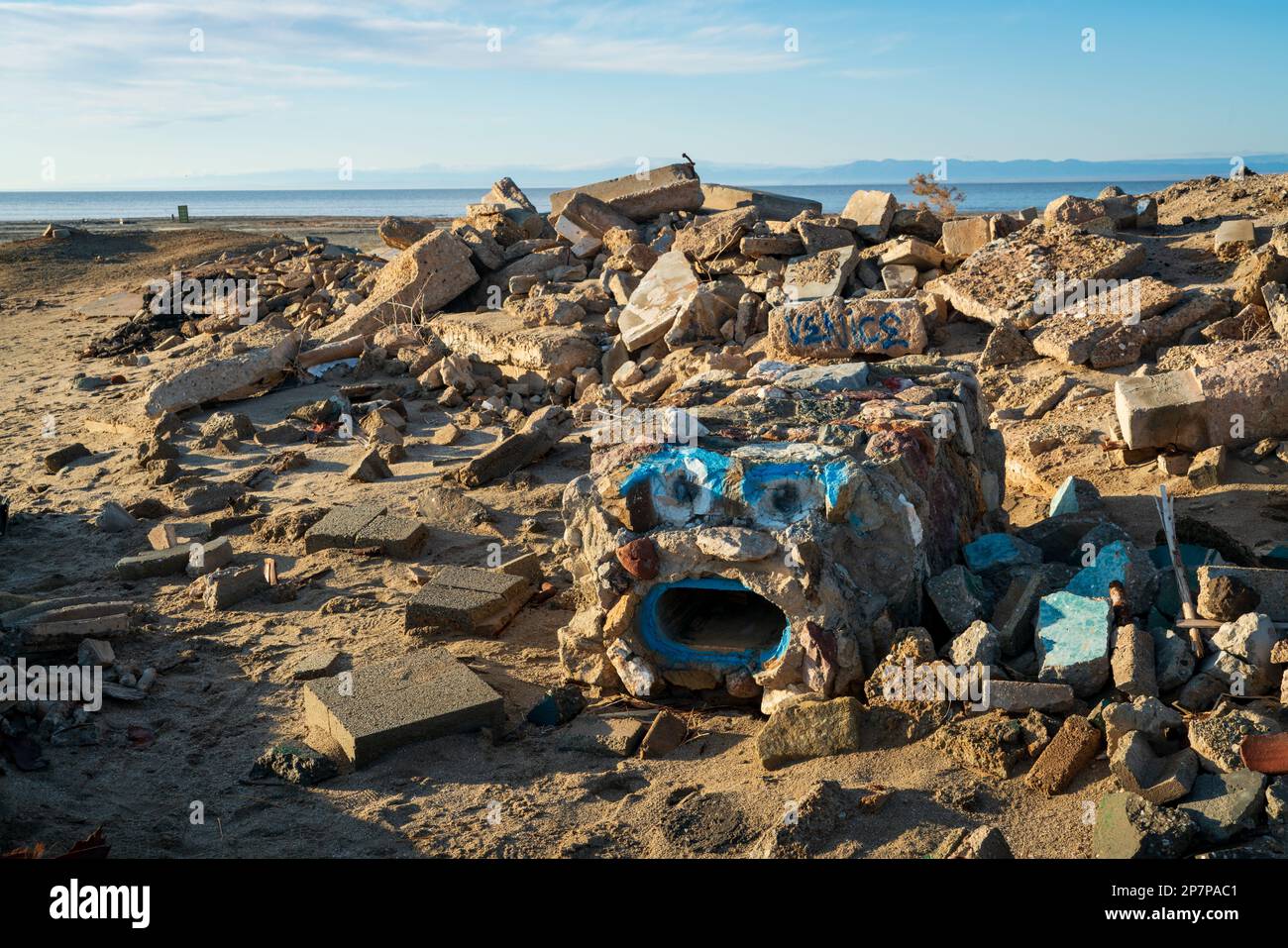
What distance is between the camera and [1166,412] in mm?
6910

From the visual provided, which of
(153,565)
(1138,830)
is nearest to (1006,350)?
(1138,830)

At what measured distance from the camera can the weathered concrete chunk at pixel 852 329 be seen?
8.35m

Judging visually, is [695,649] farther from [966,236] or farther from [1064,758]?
[966,236]

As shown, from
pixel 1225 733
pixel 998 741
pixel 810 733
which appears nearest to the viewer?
pixel 1225 733

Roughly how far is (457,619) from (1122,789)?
131 inches

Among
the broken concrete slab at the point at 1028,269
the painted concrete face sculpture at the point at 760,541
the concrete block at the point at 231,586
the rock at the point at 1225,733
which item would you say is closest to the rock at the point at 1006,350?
the broken concrete slab at the point at 1028,269

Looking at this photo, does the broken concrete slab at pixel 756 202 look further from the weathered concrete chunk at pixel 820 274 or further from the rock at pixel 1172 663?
the rock at pixel 1172 663

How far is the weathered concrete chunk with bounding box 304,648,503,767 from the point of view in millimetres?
4582

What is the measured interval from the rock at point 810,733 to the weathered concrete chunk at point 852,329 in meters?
4.51

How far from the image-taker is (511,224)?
1429 centimetres

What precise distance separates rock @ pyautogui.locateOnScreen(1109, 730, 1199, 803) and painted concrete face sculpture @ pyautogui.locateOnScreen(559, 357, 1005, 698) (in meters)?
1.10

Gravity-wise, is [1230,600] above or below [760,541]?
below

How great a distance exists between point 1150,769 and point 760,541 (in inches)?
64.6
